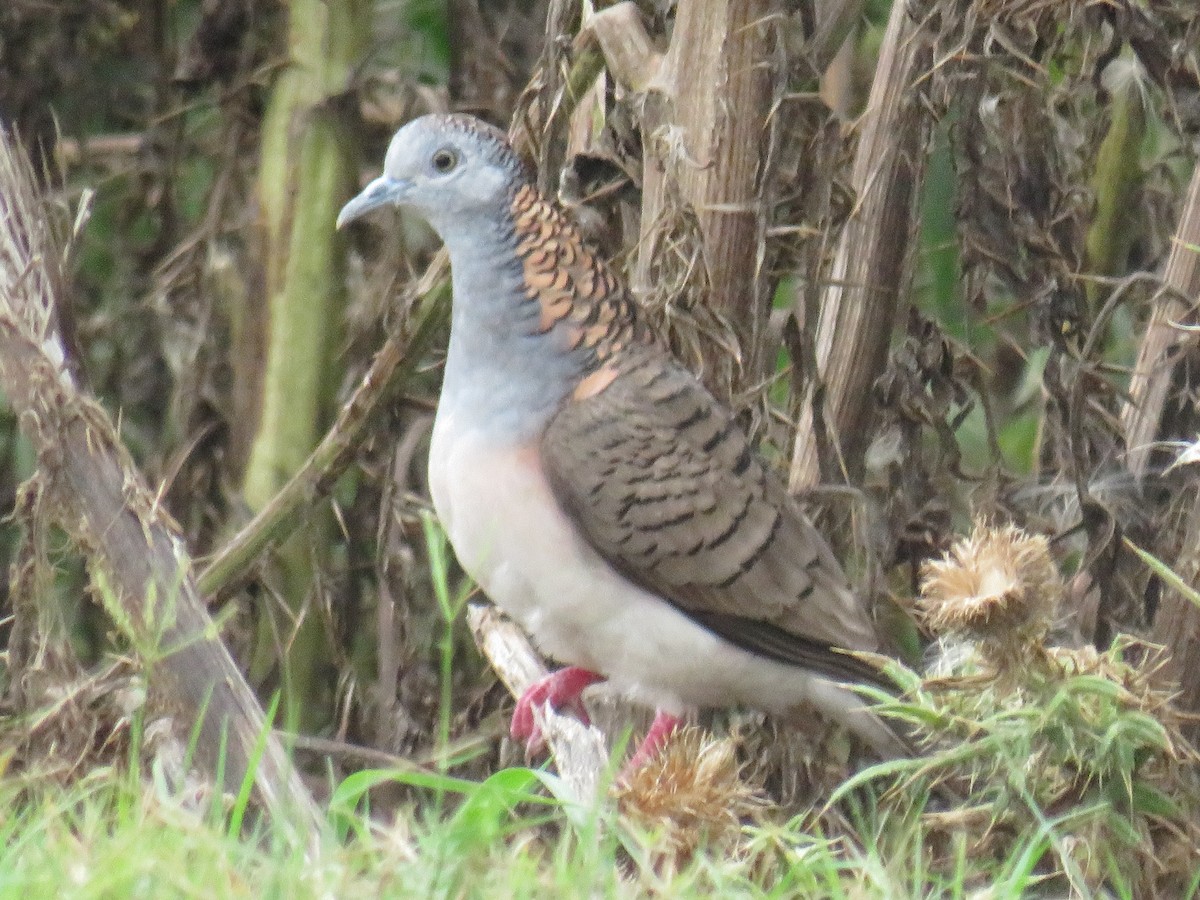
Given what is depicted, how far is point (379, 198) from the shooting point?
3.14m

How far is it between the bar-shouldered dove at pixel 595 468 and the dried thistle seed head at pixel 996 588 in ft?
3.10

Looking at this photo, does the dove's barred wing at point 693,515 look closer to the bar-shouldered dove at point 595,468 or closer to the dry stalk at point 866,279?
the bar-shouldered dove at point 595,468

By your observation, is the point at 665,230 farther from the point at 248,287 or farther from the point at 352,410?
the point at 248,287

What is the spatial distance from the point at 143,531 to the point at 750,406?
3.70 feet

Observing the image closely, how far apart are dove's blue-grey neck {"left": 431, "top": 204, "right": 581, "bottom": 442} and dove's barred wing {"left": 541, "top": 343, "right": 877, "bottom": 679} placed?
0.18ft

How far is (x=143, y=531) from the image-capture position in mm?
2676

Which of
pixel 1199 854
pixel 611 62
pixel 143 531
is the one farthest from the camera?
pixel 611 62

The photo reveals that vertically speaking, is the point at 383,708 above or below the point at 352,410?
below

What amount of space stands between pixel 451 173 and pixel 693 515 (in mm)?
691

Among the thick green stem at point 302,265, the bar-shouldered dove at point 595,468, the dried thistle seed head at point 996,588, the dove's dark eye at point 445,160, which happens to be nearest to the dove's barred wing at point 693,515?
the bar-shouldered dove at point 595,468

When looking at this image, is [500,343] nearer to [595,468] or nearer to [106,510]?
[595,468]

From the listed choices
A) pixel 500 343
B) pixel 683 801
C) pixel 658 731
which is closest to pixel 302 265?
pixel 500 343

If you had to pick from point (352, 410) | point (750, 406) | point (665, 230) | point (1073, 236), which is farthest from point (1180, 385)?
point (352, 410)

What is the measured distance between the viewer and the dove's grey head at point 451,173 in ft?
10.1
